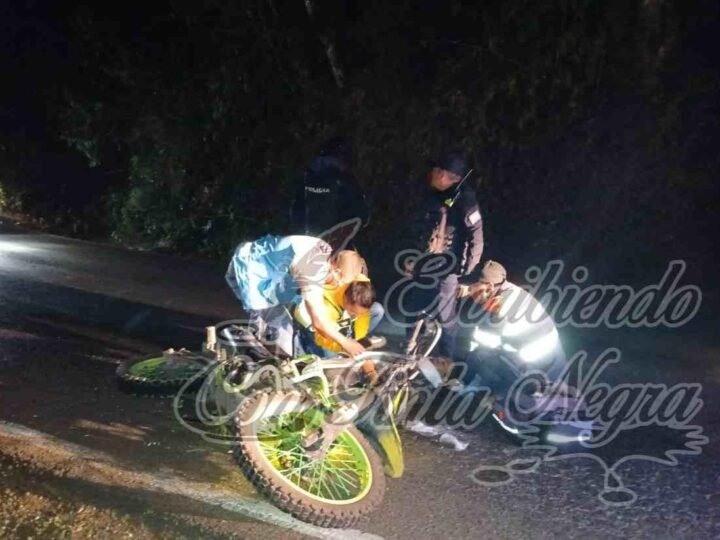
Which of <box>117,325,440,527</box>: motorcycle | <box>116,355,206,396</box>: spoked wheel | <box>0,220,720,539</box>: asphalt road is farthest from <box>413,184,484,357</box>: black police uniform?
<box>116,355,206,396</box>: spoked wheel

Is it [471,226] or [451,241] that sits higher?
[471,226]

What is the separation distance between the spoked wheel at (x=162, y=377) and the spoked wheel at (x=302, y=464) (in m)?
1.35

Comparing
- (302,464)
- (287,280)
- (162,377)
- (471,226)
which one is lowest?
(162,377)

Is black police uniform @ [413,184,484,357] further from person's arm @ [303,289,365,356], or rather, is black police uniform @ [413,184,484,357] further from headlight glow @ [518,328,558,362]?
person's arm @ [303,289,365,356]

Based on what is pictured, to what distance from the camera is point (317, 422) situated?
13.1 ft

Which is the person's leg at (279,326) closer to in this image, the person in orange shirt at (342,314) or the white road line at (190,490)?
the person in orange shirt at (342,314)

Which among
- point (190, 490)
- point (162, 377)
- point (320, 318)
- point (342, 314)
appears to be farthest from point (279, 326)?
point (162, 377)

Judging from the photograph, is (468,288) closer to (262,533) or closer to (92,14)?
(262,533)

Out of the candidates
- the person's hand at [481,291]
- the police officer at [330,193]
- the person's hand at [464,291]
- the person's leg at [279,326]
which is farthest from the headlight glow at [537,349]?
the police officer at [330,193]

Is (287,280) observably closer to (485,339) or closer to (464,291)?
(464,291)

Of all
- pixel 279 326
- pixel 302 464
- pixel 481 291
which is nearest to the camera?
pixel 302 464

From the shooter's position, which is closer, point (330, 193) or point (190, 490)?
point (190, 490)

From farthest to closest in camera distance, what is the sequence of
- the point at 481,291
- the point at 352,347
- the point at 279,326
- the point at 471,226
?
the point at 471,226 < the point at 481,291 < the point at 279,326 < the point at 352,347

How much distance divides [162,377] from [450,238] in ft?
7.99
